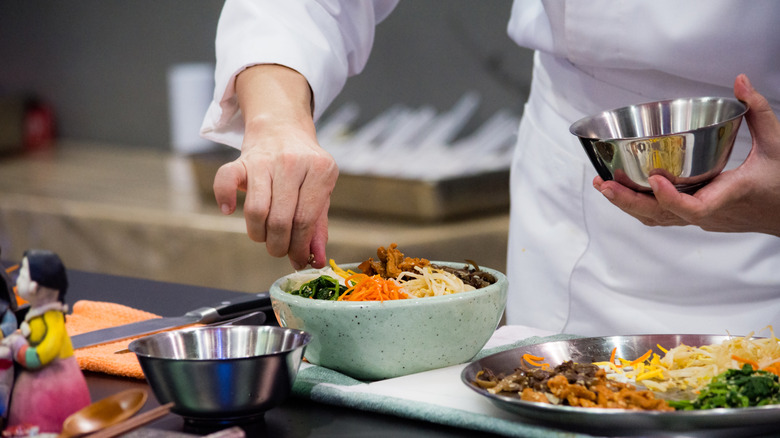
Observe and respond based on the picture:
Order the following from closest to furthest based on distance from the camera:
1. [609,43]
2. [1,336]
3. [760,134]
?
[1,336] → [760,134] → [609,43]

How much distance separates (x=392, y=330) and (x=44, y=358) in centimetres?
34

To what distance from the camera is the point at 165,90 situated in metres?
4.32

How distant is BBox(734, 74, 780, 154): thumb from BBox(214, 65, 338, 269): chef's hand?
1.57ft

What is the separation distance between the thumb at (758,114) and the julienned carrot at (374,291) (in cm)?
43

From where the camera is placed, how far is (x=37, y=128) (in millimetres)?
4594

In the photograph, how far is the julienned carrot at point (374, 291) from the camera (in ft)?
3.01

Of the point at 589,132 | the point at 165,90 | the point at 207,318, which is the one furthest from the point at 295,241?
the point at 165,90

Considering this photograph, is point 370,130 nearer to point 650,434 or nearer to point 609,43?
point 609,43

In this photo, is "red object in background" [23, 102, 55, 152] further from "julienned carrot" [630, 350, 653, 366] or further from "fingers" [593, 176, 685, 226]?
"julienned carrot" [630, 350, 653, 366]

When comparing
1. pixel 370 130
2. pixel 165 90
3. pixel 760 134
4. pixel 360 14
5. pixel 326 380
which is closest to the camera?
Result: pixel 326 380

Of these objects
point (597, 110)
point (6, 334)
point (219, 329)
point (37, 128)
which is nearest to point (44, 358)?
point (6, 334)

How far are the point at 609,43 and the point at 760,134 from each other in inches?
15.1

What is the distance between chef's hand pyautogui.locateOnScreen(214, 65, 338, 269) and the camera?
1033 mm

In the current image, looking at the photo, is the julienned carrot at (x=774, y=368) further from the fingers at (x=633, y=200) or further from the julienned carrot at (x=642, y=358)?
the fingers at (x=633, y=200)
